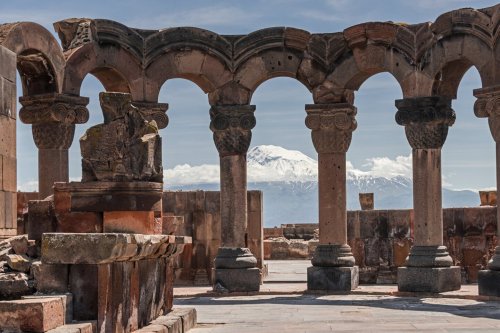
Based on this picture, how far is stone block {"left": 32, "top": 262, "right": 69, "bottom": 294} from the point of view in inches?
325

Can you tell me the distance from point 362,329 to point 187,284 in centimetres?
854

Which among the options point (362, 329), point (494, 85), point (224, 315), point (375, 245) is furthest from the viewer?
point (375, 245)

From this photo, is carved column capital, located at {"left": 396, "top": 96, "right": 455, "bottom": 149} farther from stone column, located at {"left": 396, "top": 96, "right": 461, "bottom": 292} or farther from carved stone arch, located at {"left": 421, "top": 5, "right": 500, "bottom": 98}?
carved stone arch, located at {"left": 421, "top": 5, "right": 500, "bottom": 98}

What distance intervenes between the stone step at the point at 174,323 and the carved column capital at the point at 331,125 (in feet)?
21.4

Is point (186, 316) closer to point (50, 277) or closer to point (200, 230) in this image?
point (50, 277)

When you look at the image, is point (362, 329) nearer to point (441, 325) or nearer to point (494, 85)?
point (441, 325)

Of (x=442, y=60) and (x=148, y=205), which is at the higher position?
(x=442, y=60)

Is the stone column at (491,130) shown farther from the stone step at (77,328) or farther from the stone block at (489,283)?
the stone step at (77,328)

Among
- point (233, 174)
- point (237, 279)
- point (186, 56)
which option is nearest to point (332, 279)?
point (237, 279)

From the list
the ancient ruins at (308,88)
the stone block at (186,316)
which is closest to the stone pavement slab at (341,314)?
the stone block at (186,316)

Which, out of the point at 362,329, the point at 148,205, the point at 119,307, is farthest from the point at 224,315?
the point at 119,307

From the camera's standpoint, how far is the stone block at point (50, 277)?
8258 mm

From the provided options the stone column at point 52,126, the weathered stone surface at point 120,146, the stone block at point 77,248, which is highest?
the stone column at point 52,126

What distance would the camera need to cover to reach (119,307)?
29.5 ft
